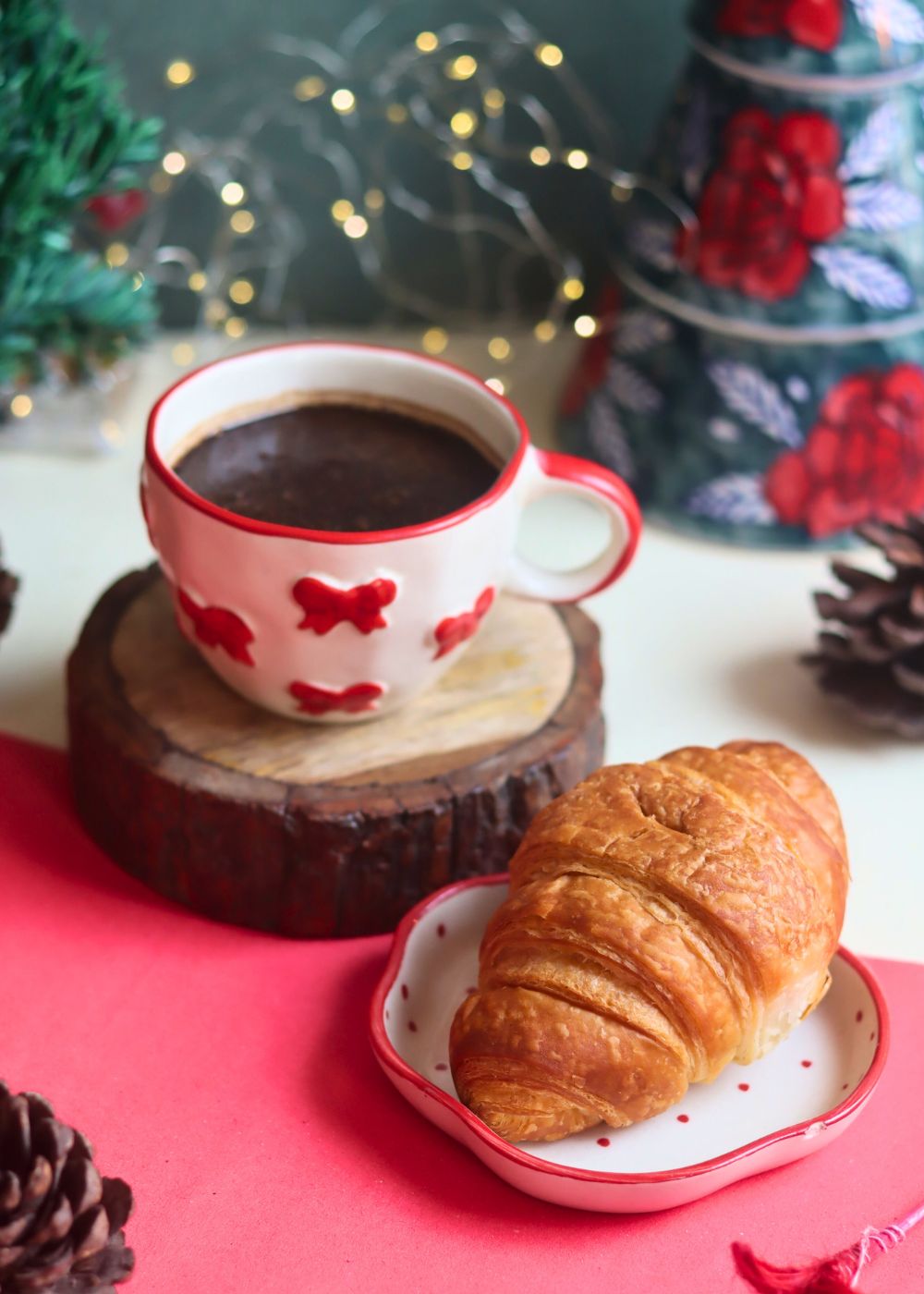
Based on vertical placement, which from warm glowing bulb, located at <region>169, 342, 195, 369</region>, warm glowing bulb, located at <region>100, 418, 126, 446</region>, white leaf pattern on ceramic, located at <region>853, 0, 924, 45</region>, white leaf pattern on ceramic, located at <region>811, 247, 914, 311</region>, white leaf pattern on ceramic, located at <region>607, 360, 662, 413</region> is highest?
white leaf pattern on ceramic, located at <region>853, 0, 924, 45</region>

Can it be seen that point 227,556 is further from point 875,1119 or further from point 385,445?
point 875,1119

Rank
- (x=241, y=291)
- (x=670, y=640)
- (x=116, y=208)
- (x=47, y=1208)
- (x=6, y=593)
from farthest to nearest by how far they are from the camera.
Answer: (x=241, y=291) → (x=116, y=208) → (x=670, y=640) → (x=6, y=593) → (x=47, y=1208)

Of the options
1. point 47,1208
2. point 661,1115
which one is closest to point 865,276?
point 661,1115

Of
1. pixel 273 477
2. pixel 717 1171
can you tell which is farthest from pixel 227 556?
pixel 717 1171

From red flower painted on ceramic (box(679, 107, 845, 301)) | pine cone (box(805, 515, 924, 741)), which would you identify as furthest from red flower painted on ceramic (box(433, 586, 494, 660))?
red flower painted on ceramic (box(679, 107, 845, 301))

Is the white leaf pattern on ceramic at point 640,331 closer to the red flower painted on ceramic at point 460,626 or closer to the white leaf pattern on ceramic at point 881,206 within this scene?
the white leaf pattern on ceramic at point 881,206

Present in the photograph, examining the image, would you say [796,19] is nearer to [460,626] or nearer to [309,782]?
[460,626]

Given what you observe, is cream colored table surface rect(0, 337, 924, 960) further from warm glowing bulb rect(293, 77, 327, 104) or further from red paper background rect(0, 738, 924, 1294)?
warm glowing bulb rect(293, 77, 327, 104)
